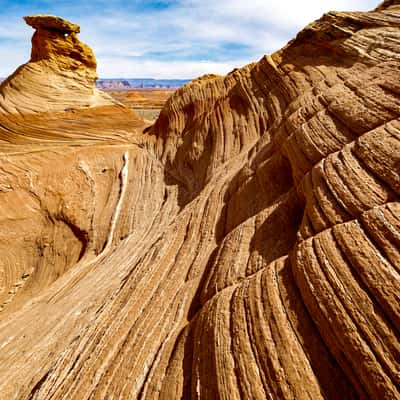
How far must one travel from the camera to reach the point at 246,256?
4.36 metres

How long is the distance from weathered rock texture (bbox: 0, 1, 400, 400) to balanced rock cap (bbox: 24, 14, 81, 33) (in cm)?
687

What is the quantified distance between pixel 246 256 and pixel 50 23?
13.6m

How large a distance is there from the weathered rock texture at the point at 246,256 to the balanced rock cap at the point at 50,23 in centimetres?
687

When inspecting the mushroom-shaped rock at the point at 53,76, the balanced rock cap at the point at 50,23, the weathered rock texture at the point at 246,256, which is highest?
the balanced rock cap at the point at 50,23

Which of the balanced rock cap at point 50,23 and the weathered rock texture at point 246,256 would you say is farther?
the balanced rock cap at point 50,23

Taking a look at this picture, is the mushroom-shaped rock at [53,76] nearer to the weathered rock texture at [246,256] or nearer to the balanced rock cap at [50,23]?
the balanced rock cap at [50,23]

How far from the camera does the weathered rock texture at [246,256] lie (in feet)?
9.05

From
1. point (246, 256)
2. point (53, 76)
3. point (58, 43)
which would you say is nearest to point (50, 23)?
point (58, 43)

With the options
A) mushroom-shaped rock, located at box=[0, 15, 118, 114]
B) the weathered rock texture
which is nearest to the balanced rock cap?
mushroom-shaped rock, located at box=[0, 15, 118, 114]

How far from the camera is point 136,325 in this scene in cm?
444

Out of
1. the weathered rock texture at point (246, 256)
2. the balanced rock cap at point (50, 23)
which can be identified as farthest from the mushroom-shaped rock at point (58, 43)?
the weathered rock texture at point (246, 256)

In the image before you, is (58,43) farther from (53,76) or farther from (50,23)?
→ (53,76)

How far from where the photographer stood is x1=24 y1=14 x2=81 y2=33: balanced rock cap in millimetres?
12891

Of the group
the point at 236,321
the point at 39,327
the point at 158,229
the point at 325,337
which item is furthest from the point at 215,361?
the point at 158,229
